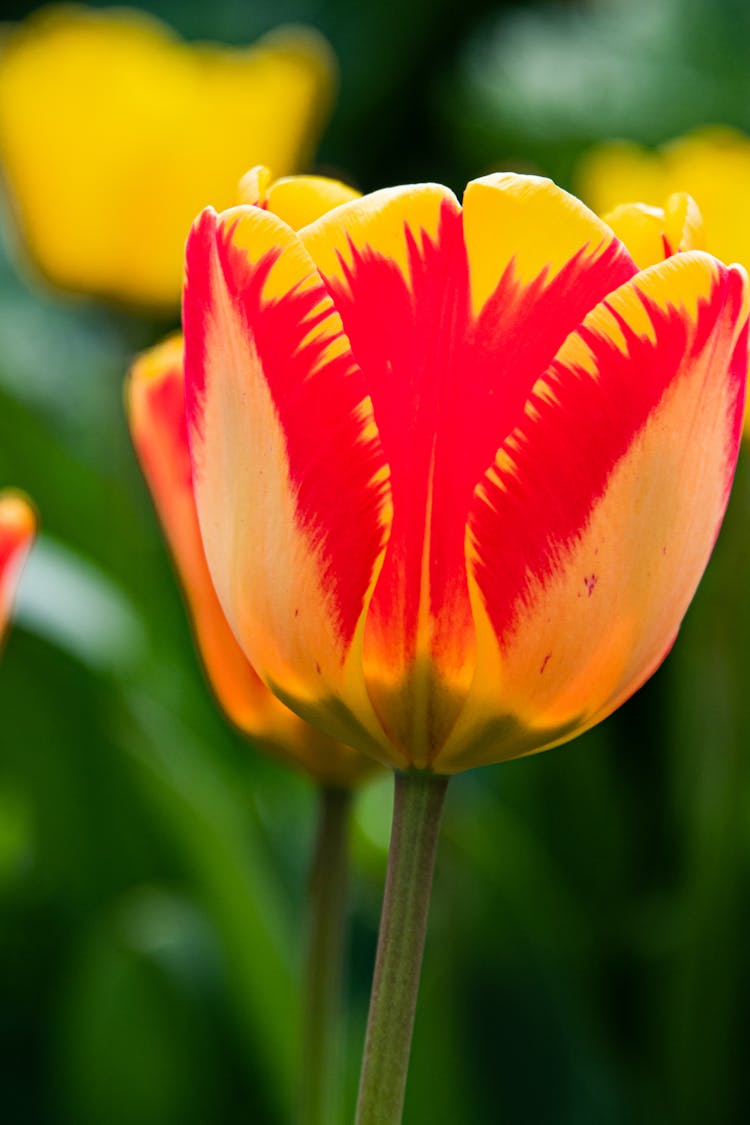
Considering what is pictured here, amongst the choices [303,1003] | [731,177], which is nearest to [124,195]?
[731,177]

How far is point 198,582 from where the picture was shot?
1.74 ft

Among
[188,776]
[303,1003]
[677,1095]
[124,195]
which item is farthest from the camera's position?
[124,195]

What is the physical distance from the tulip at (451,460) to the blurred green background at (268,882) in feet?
1.45

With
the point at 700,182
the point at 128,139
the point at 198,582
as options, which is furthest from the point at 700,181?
the point at 198,582

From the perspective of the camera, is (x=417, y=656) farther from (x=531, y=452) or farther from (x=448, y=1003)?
(x=448, y=1003)

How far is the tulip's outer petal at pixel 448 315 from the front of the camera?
40 cm

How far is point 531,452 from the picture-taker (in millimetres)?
400

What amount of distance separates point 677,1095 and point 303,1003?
531 millimetres

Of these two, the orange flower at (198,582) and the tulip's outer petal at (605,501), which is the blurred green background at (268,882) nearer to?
the orange flower at (198,582)

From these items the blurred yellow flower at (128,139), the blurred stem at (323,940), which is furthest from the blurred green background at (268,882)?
the blurred stem at (323,940)

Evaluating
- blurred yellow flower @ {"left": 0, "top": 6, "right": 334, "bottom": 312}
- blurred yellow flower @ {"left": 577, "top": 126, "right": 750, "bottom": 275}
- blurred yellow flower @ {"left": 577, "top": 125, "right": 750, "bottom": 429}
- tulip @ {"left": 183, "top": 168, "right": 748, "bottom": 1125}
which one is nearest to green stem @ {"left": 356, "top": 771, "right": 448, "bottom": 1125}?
tulip @ {"left": 183, "top": 168, "right": 748, "bottom": 1125}

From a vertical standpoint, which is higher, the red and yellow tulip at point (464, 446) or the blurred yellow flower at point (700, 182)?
the red and yellow tulip at point (464, 446)

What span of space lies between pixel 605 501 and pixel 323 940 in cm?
22

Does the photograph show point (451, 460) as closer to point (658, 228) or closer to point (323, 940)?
point (658, 228)
